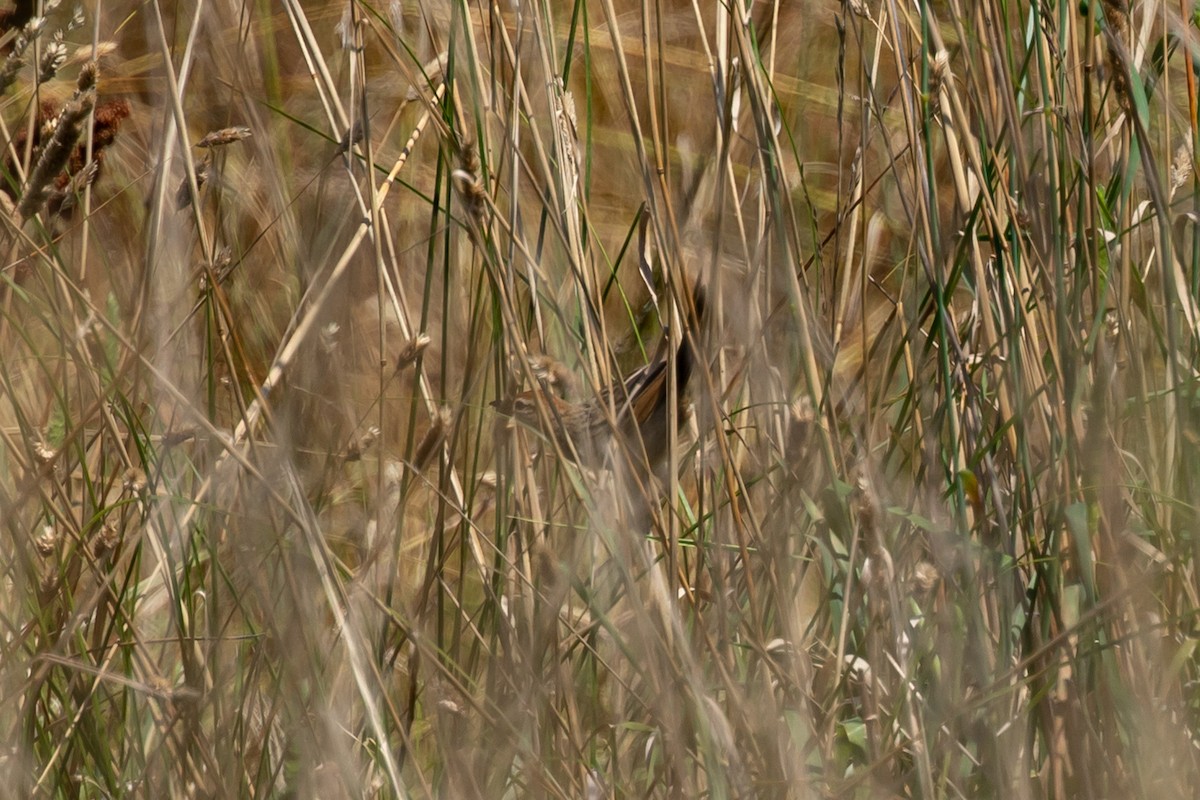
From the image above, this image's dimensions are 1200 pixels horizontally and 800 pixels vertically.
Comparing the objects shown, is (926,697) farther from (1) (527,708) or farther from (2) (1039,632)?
(1) (527,708)

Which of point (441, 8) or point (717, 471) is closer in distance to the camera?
point (441, 8)

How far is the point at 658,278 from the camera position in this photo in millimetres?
1353

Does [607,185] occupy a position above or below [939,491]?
below

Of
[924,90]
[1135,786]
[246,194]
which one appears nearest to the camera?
[1135,786]

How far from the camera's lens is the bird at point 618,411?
81cm

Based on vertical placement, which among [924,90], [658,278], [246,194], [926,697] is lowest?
[926,697]

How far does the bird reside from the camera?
810mm

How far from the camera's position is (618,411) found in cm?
109

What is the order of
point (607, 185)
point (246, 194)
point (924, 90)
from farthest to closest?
point (607, 185)
point (246, 194)
point (924, 90)

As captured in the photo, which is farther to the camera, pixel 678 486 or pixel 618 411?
pixel 618 411

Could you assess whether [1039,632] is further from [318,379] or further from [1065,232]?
[318,379]

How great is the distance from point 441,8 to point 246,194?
353 mm

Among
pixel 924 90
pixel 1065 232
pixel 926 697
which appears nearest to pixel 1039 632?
pixel 926 697

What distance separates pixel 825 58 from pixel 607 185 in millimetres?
490
